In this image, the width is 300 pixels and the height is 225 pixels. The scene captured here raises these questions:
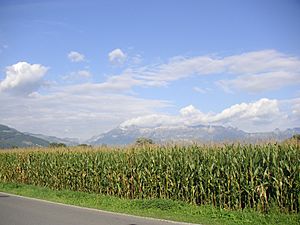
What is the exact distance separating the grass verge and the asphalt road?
0.94m

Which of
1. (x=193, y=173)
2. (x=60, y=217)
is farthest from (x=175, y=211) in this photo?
(x=60, y=217)

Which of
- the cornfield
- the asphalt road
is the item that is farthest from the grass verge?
the cornfield

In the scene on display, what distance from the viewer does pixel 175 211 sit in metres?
13.5

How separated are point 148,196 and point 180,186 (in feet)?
6.98

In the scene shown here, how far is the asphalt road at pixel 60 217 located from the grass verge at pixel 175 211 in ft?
3.09

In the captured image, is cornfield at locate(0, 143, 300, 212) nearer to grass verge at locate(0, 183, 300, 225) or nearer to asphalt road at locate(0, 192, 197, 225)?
grass verge at locate(0, 183, 300, 225)

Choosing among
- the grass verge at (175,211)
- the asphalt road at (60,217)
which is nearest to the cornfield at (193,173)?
the grass verge at (175,211)

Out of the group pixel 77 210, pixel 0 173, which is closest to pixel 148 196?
pixel 77 210

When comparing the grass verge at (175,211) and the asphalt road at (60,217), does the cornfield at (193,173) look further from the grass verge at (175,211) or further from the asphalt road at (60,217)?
the asphalt road at (60,217)

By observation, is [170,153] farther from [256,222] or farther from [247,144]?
[256,222]

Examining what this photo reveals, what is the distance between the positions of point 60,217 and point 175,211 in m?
4.23

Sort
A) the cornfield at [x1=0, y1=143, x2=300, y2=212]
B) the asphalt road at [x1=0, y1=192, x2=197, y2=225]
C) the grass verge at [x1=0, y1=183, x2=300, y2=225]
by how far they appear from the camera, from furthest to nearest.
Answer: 1. the cornfield at [x1=0, y1=143, x2=300, y2=212]
2. the grass verge at [x1=0, y1=183, x2=300, y2=225]
3. the asphalt road at [x1=0, y1=192, x2=197, y2=225]

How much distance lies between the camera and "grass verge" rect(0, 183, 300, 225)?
1122cm

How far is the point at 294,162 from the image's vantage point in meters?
12.9
